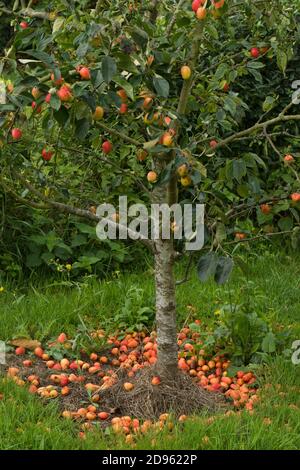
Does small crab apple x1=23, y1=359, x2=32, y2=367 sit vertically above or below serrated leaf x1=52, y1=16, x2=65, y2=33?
below

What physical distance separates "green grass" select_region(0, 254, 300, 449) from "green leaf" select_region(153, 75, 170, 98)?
1112 mm

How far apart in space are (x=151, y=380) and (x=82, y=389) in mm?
289

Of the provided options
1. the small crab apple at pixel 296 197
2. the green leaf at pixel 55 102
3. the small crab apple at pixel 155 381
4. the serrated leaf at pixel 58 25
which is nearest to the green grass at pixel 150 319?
the small crab apple at pixel 155 381

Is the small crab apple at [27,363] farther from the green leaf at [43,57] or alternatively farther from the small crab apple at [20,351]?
the green leaf at [43,57]

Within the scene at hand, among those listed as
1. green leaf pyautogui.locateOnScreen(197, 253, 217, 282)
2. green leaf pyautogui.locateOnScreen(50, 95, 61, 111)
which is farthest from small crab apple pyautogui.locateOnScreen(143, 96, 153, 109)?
green leaf pyautogui.locateOnScreen(197, 253, 217, 282)

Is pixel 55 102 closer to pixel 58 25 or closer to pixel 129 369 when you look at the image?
pixel 58 25

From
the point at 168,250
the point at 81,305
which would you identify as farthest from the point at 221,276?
the point at 81,305

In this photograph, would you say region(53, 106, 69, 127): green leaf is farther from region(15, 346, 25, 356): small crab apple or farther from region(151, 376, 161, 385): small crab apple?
region(15, 346, 25, 356): small crab apple

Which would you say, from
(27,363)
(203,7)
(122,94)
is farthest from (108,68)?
(27,363)

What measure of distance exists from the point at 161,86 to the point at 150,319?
1.72 m

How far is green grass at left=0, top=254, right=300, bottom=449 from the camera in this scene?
2453mm

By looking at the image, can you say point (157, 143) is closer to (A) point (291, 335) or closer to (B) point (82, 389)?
(B) point (82, 389)

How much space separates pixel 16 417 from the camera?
8.55 feet

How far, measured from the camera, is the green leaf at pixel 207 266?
7.32 feet
